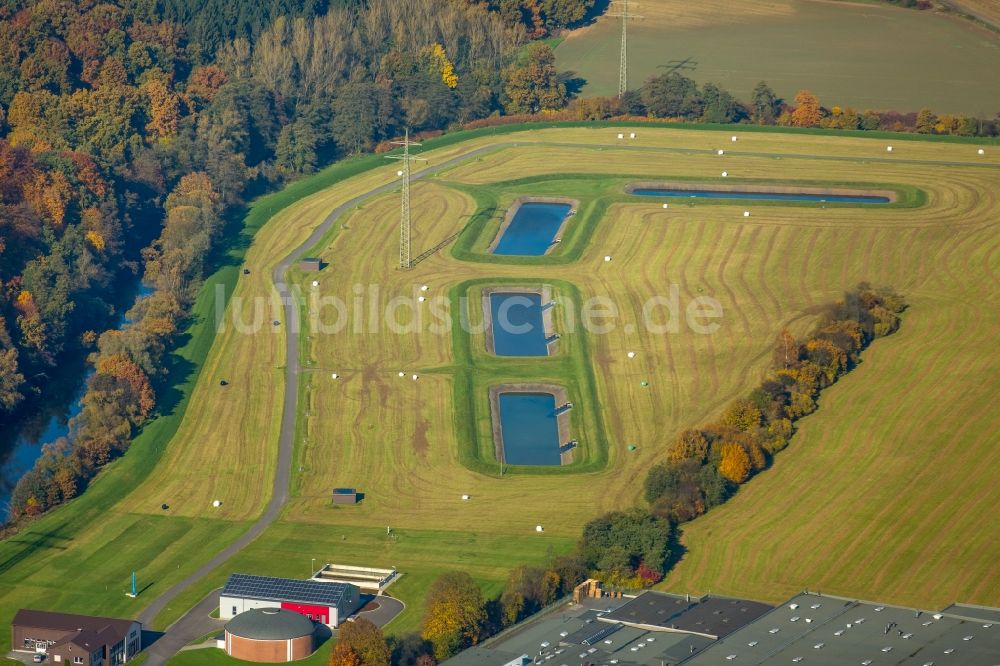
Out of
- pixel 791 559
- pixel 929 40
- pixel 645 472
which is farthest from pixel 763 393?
pixel 929 40

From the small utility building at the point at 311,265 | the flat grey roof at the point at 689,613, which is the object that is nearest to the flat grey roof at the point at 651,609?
the flat grey roof at the point at 689,613

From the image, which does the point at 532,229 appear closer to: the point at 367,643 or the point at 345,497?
the point at 345,497

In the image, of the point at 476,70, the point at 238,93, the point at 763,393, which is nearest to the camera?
the point at 763,393

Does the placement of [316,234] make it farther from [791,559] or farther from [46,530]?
[791,559]

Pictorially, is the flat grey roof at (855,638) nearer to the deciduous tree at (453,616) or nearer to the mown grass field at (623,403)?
the mown grass field at (623,403)

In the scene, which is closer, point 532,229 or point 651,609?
point 651,609

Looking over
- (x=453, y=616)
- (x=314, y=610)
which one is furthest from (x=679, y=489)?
(x=314, y=610)
